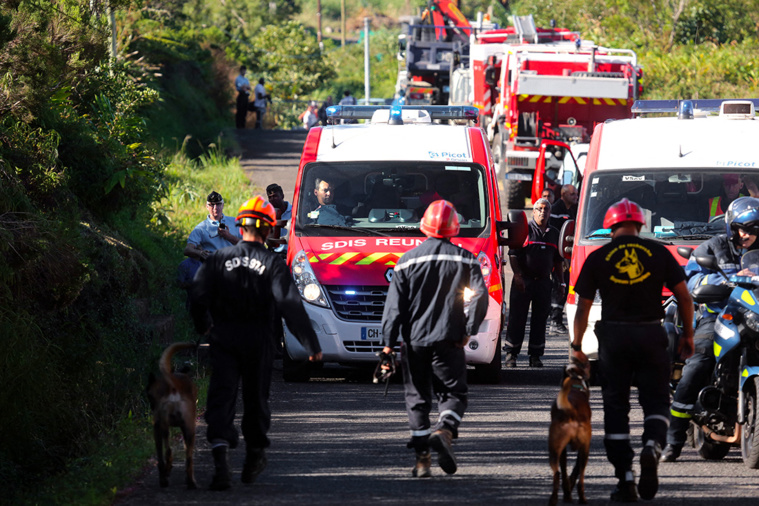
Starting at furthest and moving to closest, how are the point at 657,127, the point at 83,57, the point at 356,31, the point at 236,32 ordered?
the point at 356,31 < the point at 236,32 < the point at 83,57 < the point at 657,127

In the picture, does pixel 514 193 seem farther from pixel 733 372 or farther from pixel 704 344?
pixel 733 372

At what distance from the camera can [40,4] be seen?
1140 cm

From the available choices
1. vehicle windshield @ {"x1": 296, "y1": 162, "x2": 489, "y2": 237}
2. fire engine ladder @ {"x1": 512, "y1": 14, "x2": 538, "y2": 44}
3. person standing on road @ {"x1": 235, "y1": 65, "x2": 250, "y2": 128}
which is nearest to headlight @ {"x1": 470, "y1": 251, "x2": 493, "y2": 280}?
vehicle windshield @ {"x1": 296, "y1": 162, "x2": 489, "y2": 237}

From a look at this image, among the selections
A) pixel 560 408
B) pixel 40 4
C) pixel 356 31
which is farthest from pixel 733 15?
pixel 356 31

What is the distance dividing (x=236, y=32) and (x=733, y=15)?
32.3 meters

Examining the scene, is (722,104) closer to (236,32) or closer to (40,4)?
(40,4)

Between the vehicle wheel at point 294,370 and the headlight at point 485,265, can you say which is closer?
the headlight at point 485,265

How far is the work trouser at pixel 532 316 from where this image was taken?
12.0m

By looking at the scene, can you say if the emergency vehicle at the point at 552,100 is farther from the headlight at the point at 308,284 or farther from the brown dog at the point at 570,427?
the brown dog at the point at 570,427

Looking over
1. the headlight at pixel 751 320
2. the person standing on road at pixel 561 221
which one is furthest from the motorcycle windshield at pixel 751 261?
the person standing on road at pixel 561 221

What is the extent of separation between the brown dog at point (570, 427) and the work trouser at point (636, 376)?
0.81 feet

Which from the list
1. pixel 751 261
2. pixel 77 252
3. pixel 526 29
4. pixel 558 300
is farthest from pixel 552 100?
pixel 751 261

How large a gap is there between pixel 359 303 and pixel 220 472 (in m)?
3.76

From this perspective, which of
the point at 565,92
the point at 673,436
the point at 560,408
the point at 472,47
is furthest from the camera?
the point at 472,47
